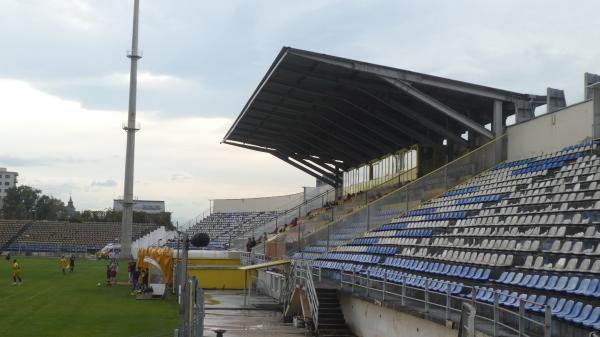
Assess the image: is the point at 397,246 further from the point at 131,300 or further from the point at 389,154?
the point at 389,154

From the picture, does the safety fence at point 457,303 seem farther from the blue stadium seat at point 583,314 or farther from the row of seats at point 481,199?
the row of seats at point 481,199

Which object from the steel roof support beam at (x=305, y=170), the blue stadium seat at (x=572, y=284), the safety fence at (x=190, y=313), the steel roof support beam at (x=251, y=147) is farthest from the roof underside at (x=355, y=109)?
the blue stadium seat at (x=572, y=284)

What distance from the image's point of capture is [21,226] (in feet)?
265

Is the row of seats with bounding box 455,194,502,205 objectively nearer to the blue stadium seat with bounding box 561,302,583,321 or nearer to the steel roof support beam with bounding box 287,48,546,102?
the steel roof support beam with bounding box 287,48,546,102

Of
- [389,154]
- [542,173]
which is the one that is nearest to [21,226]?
[389,154]

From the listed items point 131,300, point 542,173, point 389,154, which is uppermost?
point 389,154

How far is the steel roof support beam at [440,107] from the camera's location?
2600cm

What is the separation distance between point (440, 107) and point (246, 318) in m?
10.6

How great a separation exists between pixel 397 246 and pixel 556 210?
20.4 ft

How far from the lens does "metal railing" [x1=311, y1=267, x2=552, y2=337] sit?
10.0m

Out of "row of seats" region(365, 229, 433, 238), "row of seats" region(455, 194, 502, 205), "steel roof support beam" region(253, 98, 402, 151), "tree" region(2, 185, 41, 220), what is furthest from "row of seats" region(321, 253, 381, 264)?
"tree" region(2, 185, 41, 220)

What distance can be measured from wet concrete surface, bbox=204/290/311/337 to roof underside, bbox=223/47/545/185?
Answer: 9173 millimetres

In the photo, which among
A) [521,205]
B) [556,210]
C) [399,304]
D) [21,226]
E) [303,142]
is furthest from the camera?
[21,226]

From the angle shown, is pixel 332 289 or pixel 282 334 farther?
Answer: pixel 332 289
